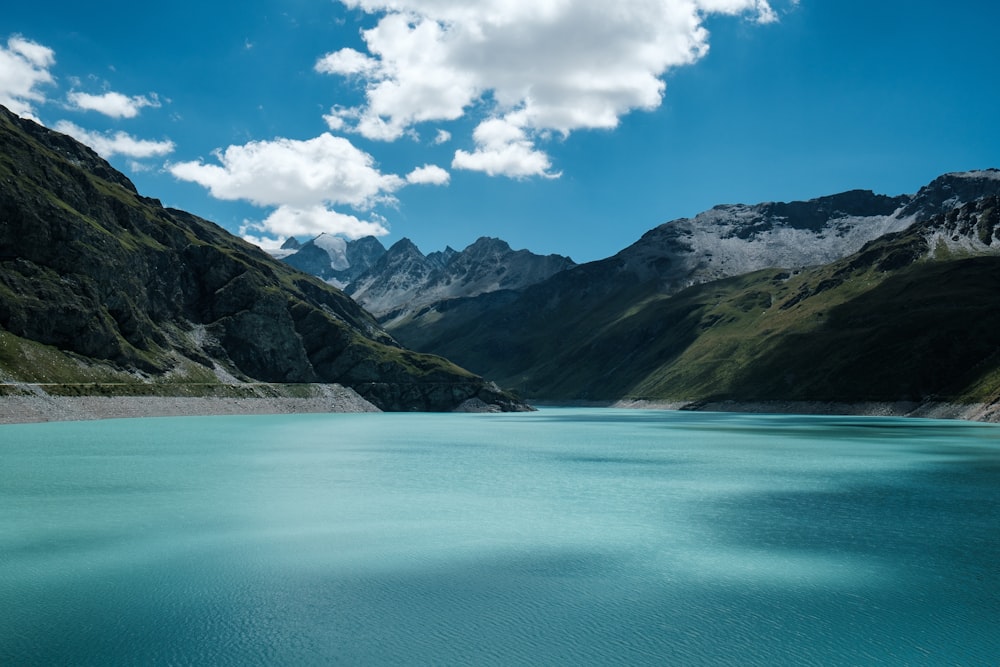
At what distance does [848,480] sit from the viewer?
57.7 metres

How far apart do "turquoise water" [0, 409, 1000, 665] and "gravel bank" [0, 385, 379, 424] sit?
5701 cm

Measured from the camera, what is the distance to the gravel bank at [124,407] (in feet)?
365

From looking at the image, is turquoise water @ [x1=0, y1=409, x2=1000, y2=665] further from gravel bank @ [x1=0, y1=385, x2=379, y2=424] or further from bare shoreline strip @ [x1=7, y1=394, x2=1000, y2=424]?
bare shoreline strip @ [x1=7, y1=394, x2=1000, y2=424]

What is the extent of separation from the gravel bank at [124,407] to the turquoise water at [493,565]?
187 ft

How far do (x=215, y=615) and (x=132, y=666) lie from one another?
4369 mm

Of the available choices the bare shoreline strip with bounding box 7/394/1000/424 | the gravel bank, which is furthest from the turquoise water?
the bare shoreline strip with bounding box 7/394/1000/424

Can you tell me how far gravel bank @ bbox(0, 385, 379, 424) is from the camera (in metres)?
111

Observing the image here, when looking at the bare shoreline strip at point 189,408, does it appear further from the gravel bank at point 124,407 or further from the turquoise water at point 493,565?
the turquoise water at point 493,565

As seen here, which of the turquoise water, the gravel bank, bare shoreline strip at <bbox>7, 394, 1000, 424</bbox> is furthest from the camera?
bare shoreline strip at <bbox>7, 394, 1000, 424</bbox>

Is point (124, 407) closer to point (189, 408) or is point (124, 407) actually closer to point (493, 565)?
point (189, 408)

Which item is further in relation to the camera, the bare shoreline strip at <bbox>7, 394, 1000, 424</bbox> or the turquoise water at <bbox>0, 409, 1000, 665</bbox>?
the bare shoreline strip at <bbox>7, 394, 1000, 424</bbox>

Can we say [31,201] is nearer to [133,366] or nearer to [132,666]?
[133,366]

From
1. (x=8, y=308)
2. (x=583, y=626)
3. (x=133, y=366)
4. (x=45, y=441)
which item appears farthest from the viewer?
(x=133, y=366)

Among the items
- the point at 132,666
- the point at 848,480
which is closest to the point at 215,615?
the point at 132,666
